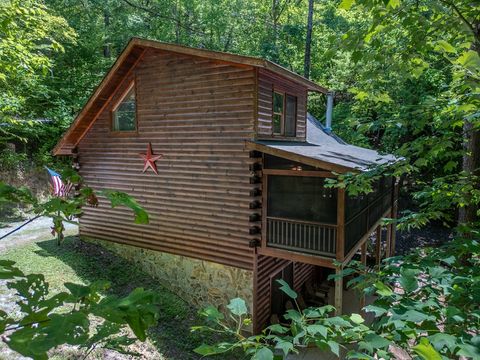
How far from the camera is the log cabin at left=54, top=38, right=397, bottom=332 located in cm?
784

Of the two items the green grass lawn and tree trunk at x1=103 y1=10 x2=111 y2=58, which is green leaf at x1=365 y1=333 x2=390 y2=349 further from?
tree trunk at x1=103 y1=10 x2=111 y2=58

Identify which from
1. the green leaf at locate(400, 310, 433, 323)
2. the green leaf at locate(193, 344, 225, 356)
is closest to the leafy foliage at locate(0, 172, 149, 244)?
the green leaf at locate(193, 344, 225, 356)

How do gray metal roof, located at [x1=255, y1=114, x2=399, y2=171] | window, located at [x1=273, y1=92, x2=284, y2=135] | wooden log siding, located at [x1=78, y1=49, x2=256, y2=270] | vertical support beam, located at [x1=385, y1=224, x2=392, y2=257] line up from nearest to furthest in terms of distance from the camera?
wooden log siding, located at [x1=78, y1=49, x2=256, y2=270] < gray metal roof, located at [x1=255, y1=114, x2=399, y2=171] < window, located at [x1=273, y1=92, x2=284, y2=135] < vertical support beam, located at [x1=385, y1=224, x2=392, y2=257]

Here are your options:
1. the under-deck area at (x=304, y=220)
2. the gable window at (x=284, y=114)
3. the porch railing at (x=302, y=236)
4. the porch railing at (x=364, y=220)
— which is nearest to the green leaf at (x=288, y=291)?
the under-deck area at (x=304, y=220)

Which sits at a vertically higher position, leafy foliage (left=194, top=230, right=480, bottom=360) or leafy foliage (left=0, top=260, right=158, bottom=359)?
leafy foliage (left=0, top=260, right=158, bottom=359)

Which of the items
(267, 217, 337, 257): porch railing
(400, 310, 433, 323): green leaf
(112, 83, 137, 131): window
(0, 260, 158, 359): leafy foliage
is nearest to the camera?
(0, 260, 158, 359): leafy foliage

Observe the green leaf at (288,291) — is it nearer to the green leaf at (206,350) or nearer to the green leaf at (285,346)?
the green leaf at (285,346)

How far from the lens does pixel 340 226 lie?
24.3ft

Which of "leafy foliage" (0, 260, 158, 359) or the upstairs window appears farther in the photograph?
the upstairs window

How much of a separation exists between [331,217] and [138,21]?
2097cm

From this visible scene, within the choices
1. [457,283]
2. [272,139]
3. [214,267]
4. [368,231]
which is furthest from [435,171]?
[457,283]

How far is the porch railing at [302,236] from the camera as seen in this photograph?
765cm

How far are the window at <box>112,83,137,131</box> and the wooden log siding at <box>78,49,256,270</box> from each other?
25cm

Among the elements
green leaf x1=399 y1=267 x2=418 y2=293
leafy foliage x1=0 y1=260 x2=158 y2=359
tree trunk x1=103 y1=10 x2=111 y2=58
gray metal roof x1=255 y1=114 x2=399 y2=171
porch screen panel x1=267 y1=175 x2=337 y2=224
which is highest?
tree trunk x1=103 y1=10 x2=111 y2=58
